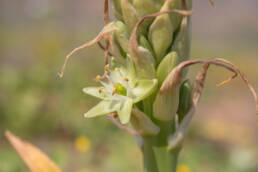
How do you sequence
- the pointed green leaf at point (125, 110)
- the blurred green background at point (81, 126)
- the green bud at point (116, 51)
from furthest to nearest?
the blurred green background at point (81, 126)
the green bud at point (116, 51)
the pointed green leaf at point (125, 110)

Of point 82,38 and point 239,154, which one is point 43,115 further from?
point 82,38

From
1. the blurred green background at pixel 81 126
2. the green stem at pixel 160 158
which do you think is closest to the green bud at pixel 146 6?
Result: the green stem at pixel 160 158

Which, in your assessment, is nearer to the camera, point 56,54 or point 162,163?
point 162,163

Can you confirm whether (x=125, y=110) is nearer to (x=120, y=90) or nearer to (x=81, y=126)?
(x=120, y=90)

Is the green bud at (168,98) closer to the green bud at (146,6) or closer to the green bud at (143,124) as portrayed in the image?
the green bud at (143,124)

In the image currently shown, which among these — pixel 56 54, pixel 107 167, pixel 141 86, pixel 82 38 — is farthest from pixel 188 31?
pixel 82 38

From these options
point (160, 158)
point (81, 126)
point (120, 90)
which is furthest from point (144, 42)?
point (81, 126)
